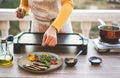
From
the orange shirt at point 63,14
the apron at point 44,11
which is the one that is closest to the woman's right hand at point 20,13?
the apron at point 44,11

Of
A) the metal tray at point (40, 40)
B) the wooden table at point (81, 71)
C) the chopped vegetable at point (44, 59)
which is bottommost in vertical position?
the wooden table at point (81, 71)

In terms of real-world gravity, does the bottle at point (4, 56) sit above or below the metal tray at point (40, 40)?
below

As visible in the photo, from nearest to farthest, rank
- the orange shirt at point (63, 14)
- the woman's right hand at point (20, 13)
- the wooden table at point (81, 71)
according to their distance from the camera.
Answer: the wooden table at point (81, 71) → the orange shirt at point (63, 14) → the woman's right hand at point (20, 13)

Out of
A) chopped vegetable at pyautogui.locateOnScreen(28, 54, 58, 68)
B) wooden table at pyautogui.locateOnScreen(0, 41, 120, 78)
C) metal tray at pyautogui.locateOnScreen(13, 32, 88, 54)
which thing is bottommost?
wooden table at pyautogui.locateOnScreen(0, 41, 120, 78)

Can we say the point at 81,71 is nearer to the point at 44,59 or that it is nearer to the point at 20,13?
the point at 44,59

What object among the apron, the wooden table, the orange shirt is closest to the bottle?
the wooden table

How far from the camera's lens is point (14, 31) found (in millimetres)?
2941

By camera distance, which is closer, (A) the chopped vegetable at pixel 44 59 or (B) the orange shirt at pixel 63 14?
(A) the chopped vegetable at pixel 44 59

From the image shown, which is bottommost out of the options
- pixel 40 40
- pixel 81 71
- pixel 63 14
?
pixel 81 71

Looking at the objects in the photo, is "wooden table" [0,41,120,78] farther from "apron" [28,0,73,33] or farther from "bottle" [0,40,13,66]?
"apron" [28,0,73,33]

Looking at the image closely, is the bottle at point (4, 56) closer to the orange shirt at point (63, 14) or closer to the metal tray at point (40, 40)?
the metal tray at point (40, 40)

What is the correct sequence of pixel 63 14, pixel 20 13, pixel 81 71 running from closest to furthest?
pixel 81 71 → pixel 63 14 → pixel 20 13

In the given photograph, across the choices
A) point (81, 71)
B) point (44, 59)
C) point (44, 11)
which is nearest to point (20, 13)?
point (44, 11)

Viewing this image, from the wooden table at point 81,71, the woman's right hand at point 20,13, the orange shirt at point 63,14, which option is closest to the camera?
the wooden table at point 81,71
